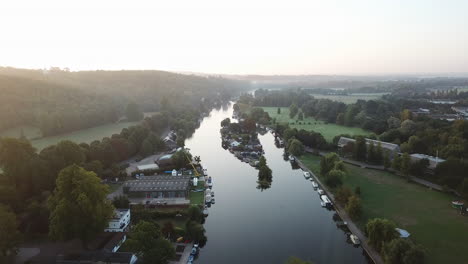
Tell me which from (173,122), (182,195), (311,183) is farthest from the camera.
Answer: (173,122)

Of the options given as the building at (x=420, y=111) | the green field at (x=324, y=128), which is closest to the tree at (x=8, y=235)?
the green field at (x=324, y=128)

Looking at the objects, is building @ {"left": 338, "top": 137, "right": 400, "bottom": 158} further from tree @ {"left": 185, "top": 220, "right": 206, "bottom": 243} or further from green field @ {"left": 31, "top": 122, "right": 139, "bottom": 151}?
green field @ {"left": 31, "top": 122, "right": 139, "bottom": 151}

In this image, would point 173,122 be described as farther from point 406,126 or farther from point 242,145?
point 406,126

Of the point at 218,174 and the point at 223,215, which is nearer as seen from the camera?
the point at 223,215

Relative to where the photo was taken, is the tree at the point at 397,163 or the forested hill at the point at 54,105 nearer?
the tree at the point at 397,163

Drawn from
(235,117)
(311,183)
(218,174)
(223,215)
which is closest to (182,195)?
(223,215)

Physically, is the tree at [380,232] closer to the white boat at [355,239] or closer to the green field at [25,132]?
the white boat at [355,239]
